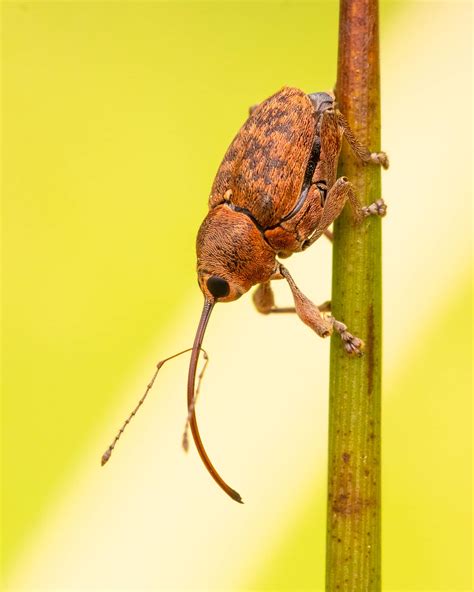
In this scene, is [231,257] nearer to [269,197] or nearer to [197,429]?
[269,197]

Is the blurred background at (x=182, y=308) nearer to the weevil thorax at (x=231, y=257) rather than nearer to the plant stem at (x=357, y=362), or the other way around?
the weevil thorax at (x=231, y=257)

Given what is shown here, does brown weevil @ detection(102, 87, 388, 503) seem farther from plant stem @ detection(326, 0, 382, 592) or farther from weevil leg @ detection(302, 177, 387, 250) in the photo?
plant stem @ detection(326, 0, 382, 592)

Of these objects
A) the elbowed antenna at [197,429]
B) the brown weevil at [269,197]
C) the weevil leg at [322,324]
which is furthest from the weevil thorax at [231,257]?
the elbowed antenna at [197,429]

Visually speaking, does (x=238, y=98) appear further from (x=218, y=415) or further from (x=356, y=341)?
(x=356, y=341)

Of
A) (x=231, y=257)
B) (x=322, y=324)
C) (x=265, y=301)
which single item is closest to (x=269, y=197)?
(x=231, y=257)

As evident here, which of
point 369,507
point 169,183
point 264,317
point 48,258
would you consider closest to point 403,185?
point 264,317

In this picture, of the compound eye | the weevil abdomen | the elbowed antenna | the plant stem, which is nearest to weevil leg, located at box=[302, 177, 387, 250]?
the plant stem
